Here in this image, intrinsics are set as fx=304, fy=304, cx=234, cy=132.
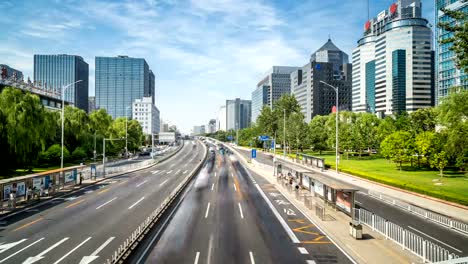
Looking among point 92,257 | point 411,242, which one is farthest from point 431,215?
point 92,257

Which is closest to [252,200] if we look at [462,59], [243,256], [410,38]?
[243,256]

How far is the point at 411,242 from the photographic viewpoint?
1822 centimetres

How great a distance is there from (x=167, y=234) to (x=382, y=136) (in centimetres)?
7977

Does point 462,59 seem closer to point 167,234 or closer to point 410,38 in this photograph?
point 167,234

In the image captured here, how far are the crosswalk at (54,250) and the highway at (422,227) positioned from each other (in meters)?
19.9

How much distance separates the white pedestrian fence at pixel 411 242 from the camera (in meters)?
15.7

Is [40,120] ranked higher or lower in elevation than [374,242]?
higher

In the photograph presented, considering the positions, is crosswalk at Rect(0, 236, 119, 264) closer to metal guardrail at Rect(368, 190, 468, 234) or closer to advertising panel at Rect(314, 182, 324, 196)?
advertising panel at Rect(314, 182, 324, 196)

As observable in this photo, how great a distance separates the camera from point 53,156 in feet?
212

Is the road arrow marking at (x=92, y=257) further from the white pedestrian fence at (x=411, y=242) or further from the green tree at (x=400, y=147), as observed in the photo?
the green tree at (x=400, y=147)

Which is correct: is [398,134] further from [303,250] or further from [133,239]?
Result: [133,239]

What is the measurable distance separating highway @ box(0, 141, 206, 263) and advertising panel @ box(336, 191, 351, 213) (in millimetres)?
15939

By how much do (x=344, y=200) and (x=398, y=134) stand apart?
38.1m

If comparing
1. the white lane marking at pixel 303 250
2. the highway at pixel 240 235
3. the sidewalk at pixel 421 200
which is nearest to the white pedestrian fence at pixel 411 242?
the highway at pixel 240 235
